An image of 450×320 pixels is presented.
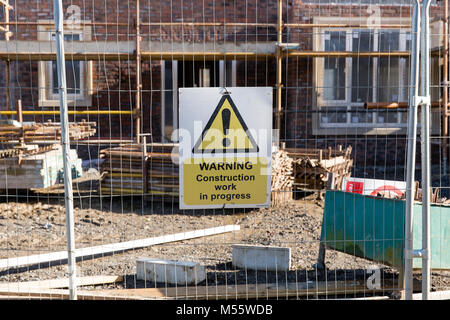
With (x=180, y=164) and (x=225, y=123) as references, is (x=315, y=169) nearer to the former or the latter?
(x=225, y=123)

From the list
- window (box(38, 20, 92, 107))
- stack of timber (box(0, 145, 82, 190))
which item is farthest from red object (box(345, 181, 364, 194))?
window (box(38, 20, 92, 107))

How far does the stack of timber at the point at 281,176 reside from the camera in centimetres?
1050

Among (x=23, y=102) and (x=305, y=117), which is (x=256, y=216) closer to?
(x=305, y=117)

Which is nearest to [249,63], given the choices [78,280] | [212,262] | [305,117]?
[305,117]

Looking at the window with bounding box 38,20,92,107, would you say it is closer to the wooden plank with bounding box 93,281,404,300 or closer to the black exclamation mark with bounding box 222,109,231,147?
the wooden plank with bounding box 93,281,404,300

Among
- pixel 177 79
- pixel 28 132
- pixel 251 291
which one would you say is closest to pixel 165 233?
pixel 251 291

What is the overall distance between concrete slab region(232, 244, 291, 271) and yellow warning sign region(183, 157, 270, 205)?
4.47 ft

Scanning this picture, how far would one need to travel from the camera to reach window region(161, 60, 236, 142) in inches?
606

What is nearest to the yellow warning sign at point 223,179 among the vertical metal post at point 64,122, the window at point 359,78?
the vertical metal post at point 64,122

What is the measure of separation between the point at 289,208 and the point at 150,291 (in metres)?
5.06

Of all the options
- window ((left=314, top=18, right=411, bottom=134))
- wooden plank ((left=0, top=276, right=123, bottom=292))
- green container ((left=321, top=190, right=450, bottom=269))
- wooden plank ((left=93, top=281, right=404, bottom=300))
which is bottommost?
wooden plank ((left=93, top=281, right=404, bottom=300))

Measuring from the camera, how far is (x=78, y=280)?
621cm

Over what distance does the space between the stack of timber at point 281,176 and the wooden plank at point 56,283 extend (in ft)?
15.2

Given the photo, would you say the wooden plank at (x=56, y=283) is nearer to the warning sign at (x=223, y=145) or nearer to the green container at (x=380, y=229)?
the warning sign at (x=223, y=145)
